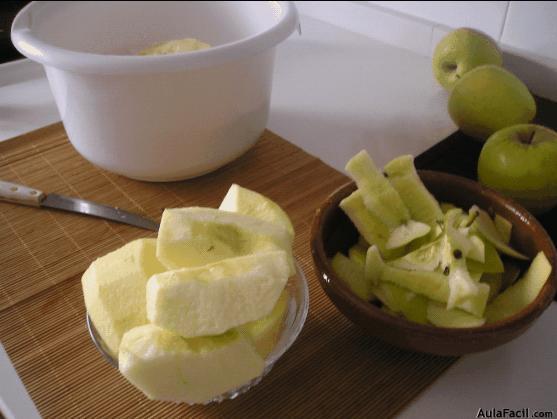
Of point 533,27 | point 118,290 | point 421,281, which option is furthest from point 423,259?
point 533,27

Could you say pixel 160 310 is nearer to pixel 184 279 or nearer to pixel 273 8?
pixel 184 279

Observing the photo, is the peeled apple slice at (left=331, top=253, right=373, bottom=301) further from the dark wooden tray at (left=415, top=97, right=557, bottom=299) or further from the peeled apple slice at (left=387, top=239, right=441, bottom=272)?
the dark wooden tray at (left=415, top=97, right=557, bottom=299)

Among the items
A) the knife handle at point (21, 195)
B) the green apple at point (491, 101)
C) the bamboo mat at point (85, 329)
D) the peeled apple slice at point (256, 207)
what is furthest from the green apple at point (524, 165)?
the knife handle at point (21, 195)

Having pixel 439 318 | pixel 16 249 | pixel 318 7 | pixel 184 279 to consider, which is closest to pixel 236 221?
pixel 184 279

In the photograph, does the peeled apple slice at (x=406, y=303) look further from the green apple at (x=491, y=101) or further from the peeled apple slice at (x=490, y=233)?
the green apple at (x=491, y=101)

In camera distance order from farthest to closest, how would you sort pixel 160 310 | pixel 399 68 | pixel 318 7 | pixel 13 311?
pixel 318 7
pixel 399 68
pixel 13 311
pixel 160 310

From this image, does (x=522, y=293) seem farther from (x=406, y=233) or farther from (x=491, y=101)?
(x=491, y=101)
